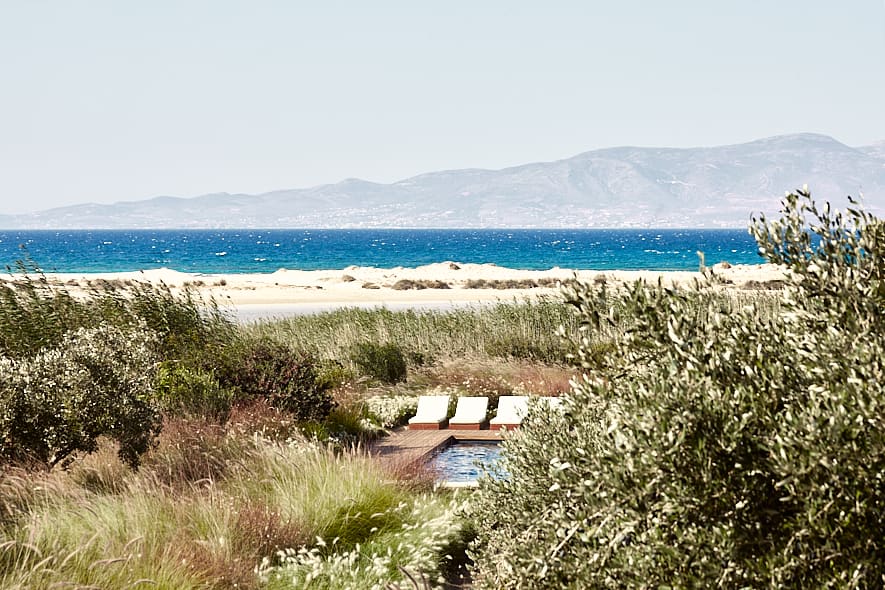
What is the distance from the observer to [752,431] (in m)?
3.03

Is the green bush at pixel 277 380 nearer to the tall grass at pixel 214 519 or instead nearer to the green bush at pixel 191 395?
the green bush at pixel 191 395

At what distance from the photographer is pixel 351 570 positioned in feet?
18.8

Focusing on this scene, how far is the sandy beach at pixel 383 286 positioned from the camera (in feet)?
112

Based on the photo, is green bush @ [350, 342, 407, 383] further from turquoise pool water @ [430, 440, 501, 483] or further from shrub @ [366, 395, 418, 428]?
turquoise pool water @ [430, 440, 501, 483]

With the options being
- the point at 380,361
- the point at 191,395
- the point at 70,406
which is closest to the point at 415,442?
the point at 191,395

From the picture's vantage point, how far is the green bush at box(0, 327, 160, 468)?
6836 millimetres

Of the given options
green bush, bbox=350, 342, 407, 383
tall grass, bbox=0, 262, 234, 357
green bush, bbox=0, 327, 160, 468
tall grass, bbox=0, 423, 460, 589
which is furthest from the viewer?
green bush, bbox=350, 342, 407, 383

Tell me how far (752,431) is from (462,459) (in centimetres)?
748

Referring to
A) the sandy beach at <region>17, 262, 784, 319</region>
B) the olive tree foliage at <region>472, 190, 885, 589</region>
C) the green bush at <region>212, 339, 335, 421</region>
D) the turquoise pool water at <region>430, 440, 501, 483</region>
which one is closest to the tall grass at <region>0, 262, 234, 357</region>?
the green bush at <region>212, 339, 335, 421</region>

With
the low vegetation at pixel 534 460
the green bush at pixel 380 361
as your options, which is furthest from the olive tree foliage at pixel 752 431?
the green bush at pixel 380 361

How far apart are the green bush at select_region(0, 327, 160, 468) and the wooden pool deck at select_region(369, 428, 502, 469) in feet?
7.56

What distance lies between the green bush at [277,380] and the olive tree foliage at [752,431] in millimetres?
6904

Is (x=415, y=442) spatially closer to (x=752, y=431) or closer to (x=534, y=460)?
(x=534, y=460)

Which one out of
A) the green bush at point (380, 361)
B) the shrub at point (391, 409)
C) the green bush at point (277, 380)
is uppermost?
the green bush at point (277, 380)
